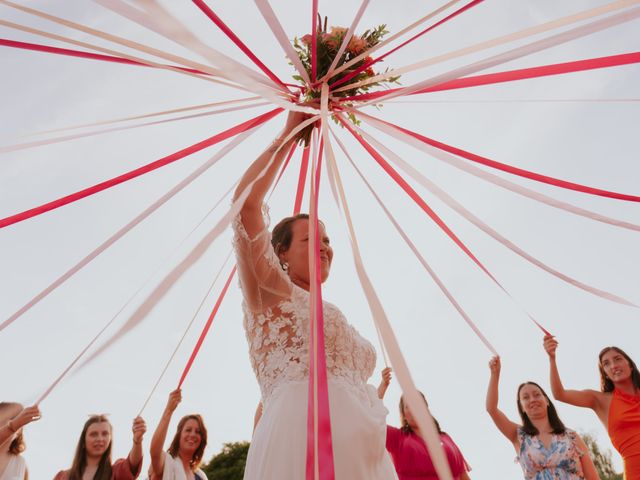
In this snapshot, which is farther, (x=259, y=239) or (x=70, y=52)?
(x=70, y=52)

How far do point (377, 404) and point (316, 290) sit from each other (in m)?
0.80

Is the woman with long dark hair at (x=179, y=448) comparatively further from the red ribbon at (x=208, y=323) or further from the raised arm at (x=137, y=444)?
the red ribbon at (x=208, y=323)

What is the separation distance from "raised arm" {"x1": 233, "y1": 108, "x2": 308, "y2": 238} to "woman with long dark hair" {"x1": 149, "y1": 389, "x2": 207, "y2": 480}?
2.43 meters

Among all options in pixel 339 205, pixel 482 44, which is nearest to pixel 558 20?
pixel 482 44

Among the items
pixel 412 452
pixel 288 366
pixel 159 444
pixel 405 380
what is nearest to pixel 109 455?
pixel 159 444

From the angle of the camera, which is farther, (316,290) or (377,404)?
(377,404)

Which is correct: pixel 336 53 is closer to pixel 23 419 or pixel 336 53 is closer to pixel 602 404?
pixel 23 419

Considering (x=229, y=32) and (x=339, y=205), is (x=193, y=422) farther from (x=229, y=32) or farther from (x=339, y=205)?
(x=229, y=32)

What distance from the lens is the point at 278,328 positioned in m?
2.22

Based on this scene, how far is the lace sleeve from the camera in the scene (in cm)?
211

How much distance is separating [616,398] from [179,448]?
11.9 feet

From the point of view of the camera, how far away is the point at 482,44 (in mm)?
→ 2109

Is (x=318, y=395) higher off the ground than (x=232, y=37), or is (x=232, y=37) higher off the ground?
(x=232, y=37)

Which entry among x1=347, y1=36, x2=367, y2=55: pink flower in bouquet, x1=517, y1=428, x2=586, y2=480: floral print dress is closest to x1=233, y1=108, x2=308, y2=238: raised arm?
x1=347, y1=36, x2=367, y2=55: pink flower in bouquet
